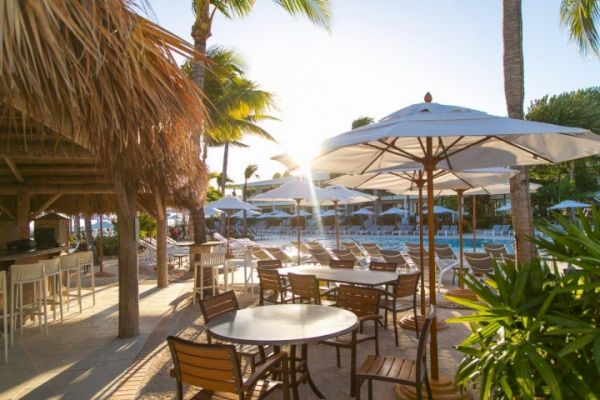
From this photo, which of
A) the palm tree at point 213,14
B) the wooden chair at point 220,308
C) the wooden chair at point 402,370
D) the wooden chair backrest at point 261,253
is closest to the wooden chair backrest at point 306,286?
the wooden chair at point 220,308

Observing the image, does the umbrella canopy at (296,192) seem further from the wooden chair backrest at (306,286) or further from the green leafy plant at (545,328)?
the green leafy plant at (545,328)

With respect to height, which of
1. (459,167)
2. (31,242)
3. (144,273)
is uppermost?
(459,167)

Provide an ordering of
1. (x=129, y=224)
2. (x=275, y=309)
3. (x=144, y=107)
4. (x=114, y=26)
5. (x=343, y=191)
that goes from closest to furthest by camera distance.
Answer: (x=114, y=26), (x=144, y=107), (x=275, y=309), (x=129, y=224), (x=343, y=191)

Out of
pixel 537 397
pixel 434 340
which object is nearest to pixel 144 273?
pixel 434 340

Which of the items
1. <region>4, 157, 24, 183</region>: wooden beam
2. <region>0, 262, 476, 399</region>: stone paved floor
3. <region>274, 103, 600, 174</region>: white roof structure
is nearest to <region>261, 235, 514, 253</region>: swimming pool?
<region>0, 262, 476, 399</region>: stone paved floor

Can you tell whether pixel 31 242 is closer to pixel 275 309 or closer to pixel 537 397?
pixel 275 309

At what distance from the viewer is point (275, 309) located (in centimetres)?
430

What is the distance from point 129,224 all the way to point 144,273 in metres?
8.64

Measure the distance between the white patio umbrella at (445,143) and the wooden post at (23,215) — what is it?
22.0 ft

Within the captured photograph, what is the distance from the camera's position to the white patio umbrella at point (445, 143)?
317cm

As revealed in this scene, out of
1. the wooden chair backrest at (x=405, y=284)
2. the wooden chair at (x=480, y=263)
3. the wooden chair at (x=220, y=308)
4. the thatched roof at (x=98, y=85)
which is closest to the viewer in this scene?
the thatched roof at (x=98, y=85)

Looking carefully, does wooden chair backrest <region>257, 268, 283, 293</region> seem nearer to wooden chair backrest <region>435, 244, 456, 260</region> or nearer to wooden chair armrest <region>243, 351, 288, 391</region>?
wooden chair armrest <region>243, 351, 288, 391</region>

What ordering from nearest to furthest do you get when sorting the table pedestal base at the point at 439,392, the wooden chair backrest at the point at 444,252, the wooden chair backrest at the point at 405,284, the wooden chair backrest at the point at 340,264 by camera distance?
the table pedestal base at the point at 439,392 → the wooden chair backrest at the point at 405,284 → the wooden chair backrest at the point at 340,264 → the wooden chair backrest at the point at 444,252

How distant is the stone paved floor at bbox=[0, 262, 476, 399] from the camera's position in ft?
13.7
